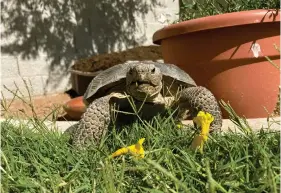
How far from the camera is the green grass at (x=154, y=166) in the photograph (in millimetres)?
999

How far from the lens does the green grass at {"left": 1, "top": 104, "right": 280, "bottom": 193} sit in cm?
100

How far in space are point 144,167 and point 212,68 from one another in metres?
1.39

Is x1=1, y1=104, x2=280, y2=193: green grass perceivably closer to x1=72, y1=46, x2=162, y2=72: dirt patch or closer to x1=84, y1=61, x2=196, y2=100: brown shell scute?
x1=84, y1=61, x2=196, y2=100: brown shell scute

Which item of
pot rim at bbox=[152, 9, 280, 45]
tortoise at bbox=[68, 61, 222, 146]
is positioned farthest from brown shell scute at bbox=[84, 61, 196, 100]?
pot rim at bbox=[152, 9, 280, 45]

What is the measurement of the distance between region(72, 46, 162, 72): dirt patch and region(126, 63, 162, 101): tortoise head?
8.07ft

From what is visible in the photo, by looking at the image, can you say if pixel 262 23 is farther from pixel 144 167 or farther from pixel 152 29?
pixel 152 29

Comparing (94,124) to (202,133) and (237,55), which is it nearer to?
(202,133)

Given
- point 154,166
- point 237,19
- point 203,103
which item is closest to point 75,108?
point 237,19

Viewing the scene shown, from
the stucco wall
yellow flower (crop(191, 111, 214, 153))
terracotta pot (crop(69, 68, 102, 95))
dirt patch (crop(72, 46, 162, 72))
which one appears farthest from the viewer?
the stucco wall

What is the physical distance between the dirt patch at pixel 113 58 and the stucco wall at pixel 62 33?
0.31m

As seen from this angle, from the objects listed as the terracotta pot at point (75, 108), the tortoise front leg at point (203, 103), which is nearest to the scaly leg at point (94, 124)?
the tortoise front leg at point (203, 103)

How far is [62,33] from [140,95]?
3.29 metres

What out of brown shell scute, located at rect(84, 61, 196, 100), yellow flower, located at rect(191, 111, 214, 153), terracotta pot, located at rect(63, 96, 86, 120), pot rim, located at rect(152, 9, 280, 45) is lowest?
terracotta pot, located at rect(63, 96, 86, 120)

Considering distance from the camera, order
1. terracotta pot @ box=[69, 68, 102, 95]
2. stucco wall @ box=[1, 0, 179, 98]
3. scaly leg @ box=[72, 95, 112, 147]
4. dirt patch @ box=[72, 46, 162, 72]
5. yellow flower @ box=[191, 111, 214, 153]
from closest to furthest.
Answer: yellow flower @ box=[191, 111, 214, 153]
scaly leg @ box=[72, 95, 112, 147]
terracotta pot @ box=[69, 68, 102, 95]
dirt patch @ box=[72, 46, 162, 72]
stucco wall @ box=[1, 0, 179, 98]
